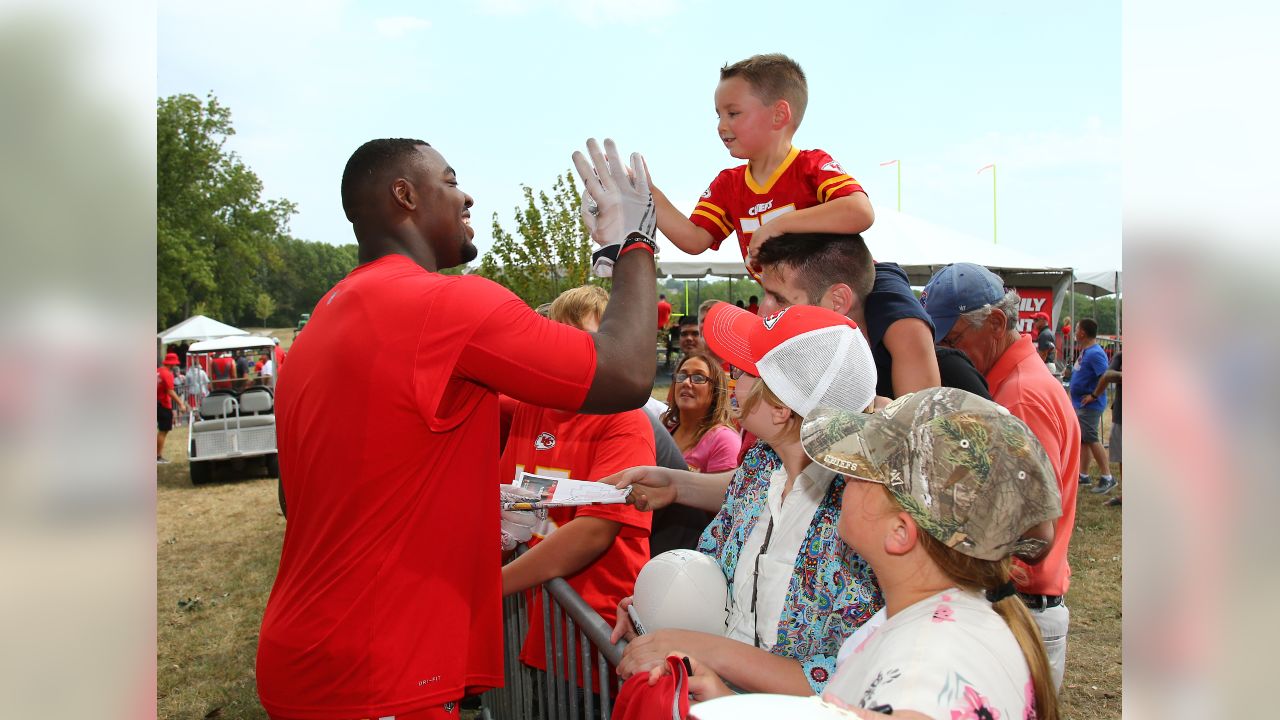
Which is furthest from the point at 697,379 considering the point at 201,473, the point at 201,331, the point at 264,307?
the point at 264,307

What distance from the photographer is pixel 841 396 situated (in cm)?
196

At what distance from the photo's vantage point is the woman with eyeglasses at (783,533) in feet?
5.97

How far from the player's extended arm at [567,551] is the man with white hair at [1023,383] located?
154cm

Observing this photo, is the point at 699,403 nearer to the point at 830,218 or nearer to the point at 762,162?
the point at 762,162

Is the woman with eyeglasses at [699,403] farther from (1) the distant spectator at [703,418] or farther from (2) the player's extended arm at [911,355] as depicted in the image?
(2) the player's extended arm at [911,355]

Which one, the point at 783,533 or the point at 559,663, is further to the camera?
the point at 559,663

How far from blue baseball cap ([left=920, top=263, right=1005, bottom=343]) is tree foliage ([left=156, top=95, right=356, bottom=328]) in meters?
39.8

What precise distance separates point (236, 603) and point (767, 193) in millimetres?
7052

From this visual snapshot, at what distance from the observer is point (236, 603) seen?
774 centimetres

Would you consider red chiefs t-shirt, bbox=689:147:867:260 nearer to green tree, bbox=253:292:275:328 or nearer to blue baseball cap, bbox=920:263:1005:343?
blue baseball cap, bbox=920:263:1005:343
